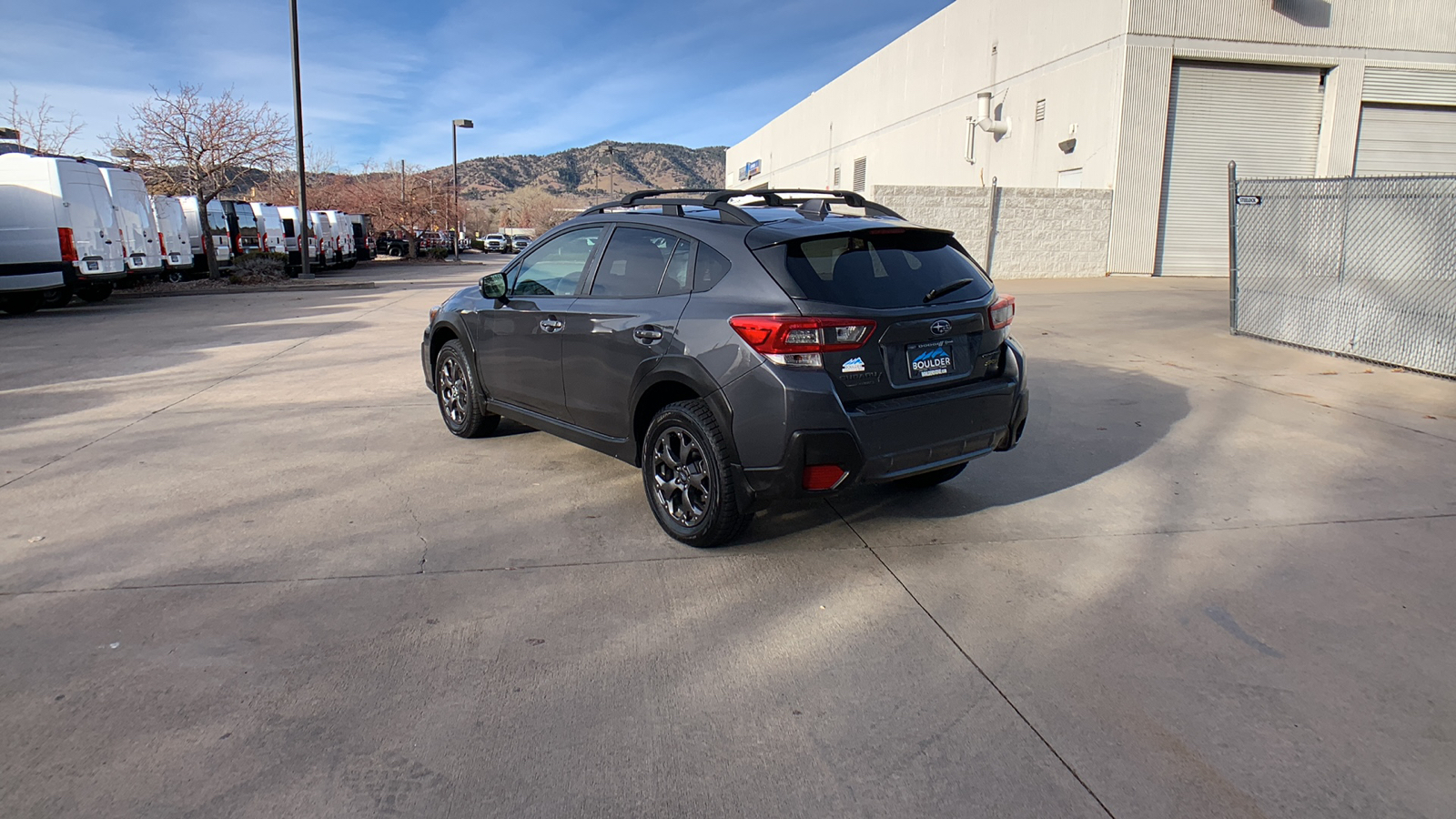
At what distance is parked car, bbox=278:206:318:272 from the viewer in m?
29.9

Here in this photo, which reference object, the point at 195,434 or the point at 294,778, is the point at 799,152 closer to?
the point at 195,434

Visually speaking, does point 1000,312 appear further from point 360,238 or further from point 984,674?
point 360,238

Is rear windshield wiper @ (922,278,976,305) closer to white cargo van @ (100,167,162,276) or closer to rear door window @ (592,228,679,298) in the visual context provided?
rear door window @ (592,228,679,298)

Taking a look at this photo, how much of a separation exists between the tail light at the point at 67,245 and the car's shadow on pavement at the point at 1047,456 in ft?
49.6

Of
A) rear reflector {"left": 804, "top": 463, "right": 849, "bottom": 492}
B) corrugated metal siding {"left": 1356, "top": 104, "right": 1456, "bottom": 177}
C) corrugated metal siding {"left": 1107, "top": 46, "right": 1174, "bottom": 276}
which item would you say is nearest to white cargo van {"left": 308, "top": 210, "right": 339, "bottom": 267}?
corrugated metal siding {"left": 1107, "top": 46, "right": 1174, "bottom": 276}

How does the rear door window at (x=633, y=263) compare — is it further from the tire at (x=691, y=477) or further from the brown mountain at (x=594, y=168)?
the brown mountain at (x=594, y=168)

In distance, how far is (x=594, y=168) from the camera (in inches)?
4973

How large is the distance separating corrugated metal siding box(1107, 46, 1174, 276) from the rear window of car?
19820mm

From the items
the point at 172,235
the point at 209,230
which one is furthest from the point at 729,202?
the point at 209,230

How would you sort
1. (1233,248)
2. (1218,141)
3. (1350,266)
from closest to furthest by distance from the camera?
(1350,266) < (1233,248) < (1218,141)

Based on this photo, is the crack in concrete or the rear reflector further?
the rear reflector

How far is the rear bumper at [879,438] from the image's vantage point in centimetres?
400

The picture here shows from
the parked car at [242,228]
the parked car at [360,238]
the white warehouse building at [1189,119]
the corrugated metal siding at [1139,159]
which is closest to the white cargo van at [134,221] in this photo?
the parked car at [242,228]

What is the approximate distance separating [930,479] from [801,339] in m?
1.85
